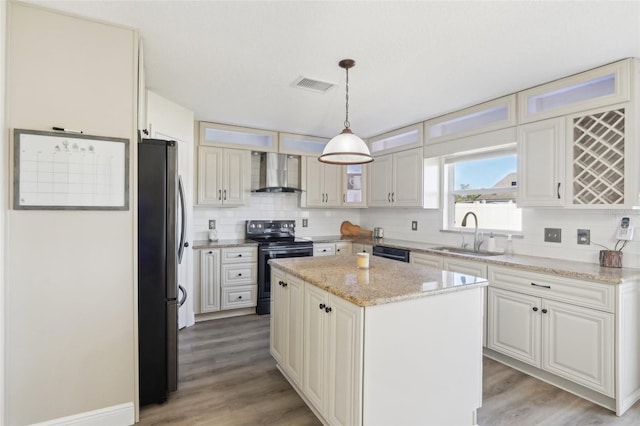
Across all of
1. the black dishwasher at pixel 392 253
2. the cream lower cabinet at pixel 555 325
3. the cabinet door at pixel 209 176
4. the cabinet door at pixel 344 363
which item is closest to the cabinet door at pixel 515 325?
the cream lower cabinet at pixel 555 325

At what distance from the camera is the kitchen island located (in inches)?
63.7

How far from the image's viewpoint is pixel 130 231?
202 cm

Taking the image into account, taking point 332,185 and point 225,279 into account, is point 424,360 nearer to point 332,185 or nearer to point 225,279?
point 225,279

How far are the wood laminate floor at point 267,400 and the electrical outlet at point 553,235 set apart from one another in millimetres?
1213

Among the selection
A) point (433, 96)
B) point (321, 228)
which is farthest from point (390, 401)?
→ point (321, 228)

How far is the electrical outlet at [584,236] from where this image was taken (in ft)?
8.96

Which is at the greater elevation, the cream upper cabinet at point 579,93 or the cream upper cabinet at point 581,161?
the cream upper cabinet at point 579,93

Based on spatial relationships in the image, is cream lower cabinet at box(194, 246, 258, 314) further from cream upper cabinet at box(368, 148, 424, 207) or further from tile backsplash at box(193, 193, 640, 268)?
cream upper cabinet at box(368, 148, 424, 207)

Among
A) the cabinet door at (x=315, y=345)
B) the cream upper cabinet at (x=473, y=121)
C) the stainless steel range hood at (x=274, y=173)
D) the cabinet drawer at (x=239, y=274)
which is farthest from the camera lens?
the stainless steel range hood at (x=274, y=173)

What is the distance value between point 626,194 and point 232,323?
382 cm

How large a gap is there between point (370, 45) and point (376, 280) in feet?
5.13

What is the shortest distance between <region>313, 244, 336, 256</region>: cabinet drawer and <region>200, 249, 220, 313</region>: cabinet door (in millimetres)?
1329

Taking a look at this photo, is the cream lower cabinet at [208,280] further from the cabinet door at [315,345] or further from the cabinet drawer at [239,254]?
the cabinet door at [315,345]

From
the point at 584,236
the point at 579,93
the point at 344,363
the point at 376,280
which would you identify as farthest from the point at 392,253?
the point at 344,363
